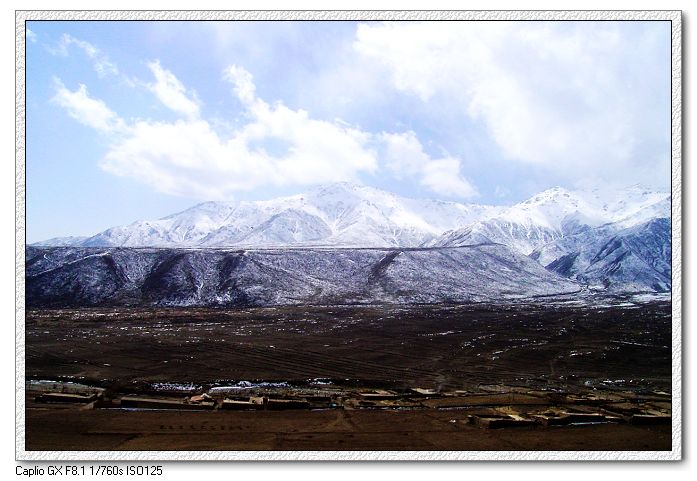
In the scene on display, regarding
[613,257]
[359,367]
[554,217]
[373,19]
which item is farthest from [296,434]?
[613,257]

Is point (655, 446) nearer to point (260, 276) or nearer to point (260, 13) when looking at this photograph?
point (260, 13)

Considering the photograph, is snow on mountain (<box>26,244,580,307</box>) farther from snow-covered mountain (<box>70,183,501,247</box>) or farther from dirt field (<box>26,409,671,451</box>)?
dirt field (<box>26,409,671,451</box>)

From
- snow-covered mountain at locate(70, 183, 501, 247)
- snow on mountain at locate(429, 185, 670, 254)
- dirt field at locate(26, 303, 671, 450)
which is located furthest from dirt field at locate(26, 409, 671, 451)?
snow-covered mountain at locate(70, 183, 501, 247)

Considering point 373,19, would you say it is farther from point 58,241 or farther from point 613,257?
point 613,257

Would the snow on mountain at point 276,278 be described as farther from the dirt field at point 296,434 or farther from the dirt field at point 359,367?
the dirt field at point 296,434

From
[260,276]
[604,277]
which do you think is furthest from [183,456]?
[604,277]

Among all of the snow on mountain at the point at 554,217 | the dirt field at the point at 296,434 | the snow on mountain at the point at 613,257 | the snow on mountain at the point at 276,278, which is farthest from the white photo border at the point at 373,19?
the snow on mountain at the point at 276,278
